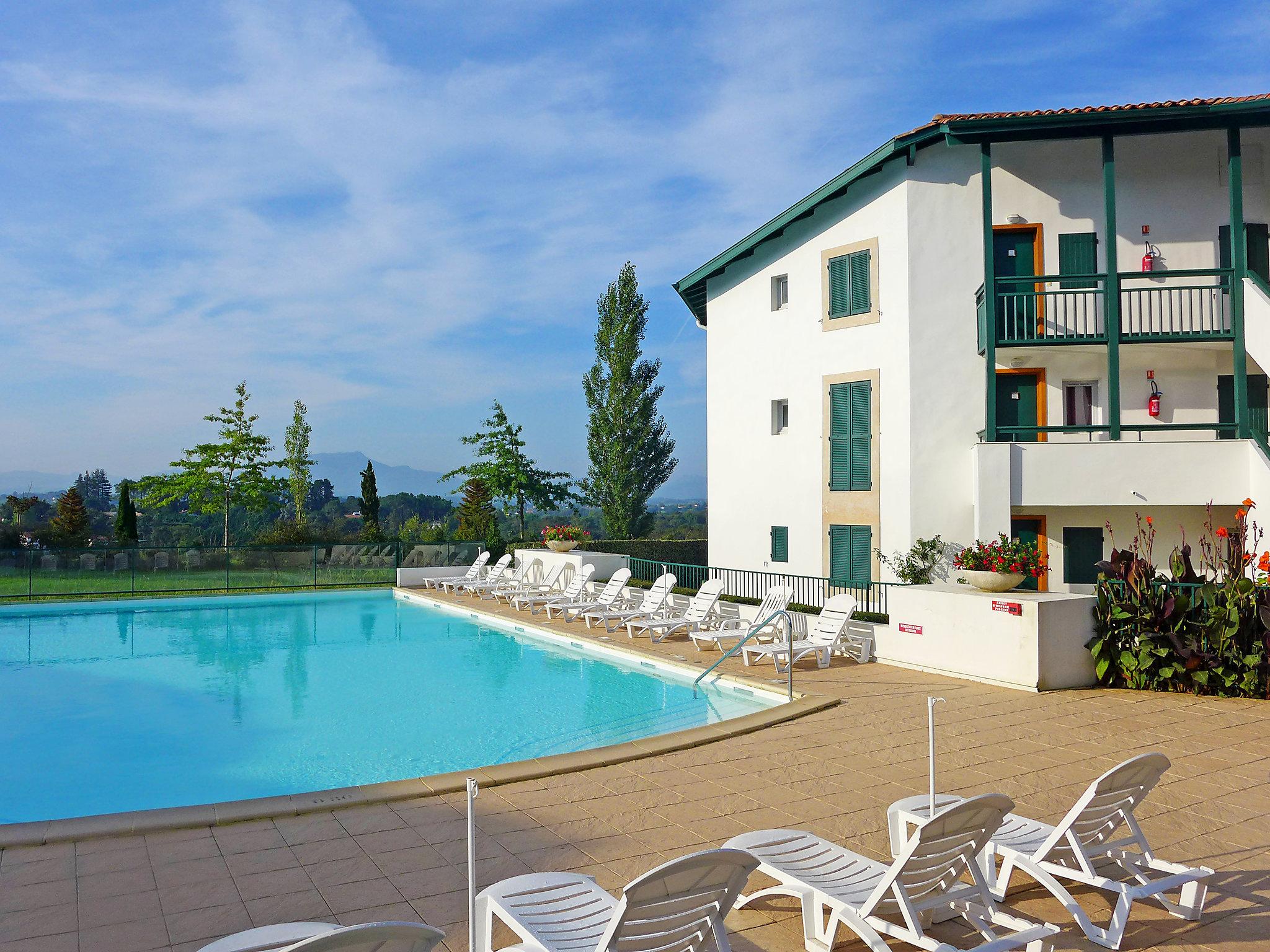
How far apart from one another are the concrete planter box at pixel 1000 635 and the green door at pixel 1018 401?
7144 mm

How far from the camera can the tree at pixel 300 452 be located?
42531 millimetres

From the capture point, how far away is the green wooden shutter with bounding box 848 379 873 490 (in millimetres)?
18438

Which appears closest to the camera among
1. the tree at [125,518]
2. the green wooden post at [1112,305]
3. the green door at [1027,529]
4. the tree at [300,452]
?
the green wooden post at [1112,305]

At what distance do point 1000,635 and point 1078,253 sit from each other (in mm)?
9912

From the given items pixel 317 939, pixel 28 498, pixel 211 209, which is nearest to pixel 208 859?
pixel 317 939

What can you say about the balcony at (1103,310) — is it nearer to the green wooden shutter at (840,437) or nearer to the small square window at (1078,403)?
the small square window at (1078,403)

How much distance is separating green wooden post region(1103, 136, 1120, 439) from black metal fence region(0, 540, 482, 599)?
16862mm

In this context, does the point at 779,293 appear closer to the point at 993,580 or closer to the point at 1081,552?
the point at 1081,552

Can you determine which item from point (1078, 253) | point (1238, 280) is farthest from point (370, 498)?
point (1238, 280)

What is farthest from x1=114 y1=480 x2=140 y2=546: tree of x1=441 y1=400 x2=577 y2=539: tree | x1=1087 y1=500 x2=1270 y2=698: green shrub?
x1=1087 y1=500 x2=1270 y2=698: green shrub

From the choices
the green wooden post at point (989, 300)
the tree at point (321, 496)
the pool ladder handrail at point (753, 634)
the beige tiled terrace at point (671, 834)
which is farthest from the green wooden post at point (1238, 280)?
the tree at point (321, 496)

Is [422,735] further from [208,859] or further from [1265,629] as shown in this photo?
[1265,629]

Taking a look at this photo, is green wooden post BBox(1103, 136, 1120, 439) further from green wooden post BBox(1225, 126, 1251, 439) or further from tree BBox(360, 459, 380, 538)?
tree BBox(360, 459, 380, 538)

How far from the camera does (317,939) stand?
7.97 ft
